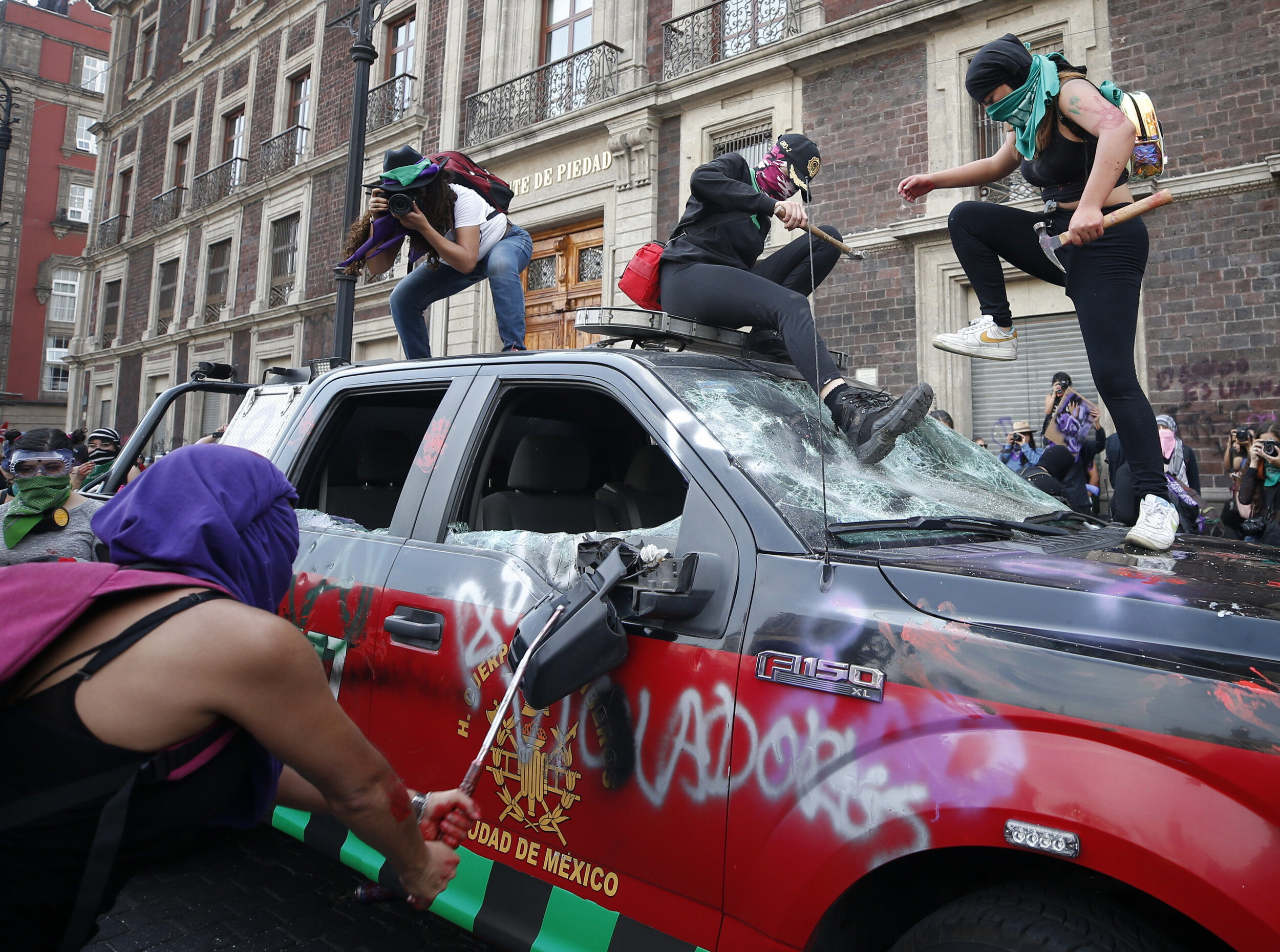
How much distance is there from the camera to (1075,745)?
134cm

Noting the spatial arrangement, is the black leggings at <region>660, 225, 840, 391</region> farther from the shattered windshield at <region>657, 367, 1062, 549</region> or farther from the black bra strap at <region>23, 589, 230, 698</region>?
the black bra strap at <region>23, 589, 230, 698</region>

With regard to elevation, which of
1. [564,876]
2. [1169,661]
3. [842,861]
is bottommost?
Result: [564,876]

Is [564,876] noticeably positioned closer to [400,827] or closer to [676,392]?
[400,827]

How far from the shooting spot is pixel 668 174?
548 inches

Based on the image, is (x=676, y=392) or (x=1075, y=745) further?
(x=676, y=392)

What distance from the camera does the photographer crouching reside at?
415 cm

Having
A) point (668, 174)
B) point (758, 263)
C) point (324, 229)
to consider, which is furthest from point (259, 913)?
point (324, 229)

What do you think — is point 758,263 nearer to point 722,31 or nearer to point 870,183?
point 870,183

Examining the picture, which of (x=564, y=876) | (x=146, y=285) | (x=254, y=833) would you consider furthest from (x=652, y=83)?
(x=146, y=285)

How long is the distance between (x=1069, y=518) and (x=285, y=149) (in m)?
23.6

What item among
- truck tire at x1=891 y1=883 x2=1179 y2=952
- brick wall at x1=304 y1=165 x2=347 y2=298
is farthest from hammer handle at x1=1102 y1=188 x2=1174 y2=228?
brick wall at x1=304 y1=165 x2=347 y2=298

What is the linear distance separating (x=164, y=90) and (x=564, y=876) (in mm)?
32648

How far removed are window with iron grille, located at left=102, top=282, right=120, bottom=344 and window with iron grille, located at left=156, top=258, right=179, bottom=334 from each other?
3.42 m

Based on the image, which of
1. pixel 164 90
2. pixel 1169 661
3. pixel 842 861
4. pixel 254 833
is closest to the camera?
pixel 1169 661
